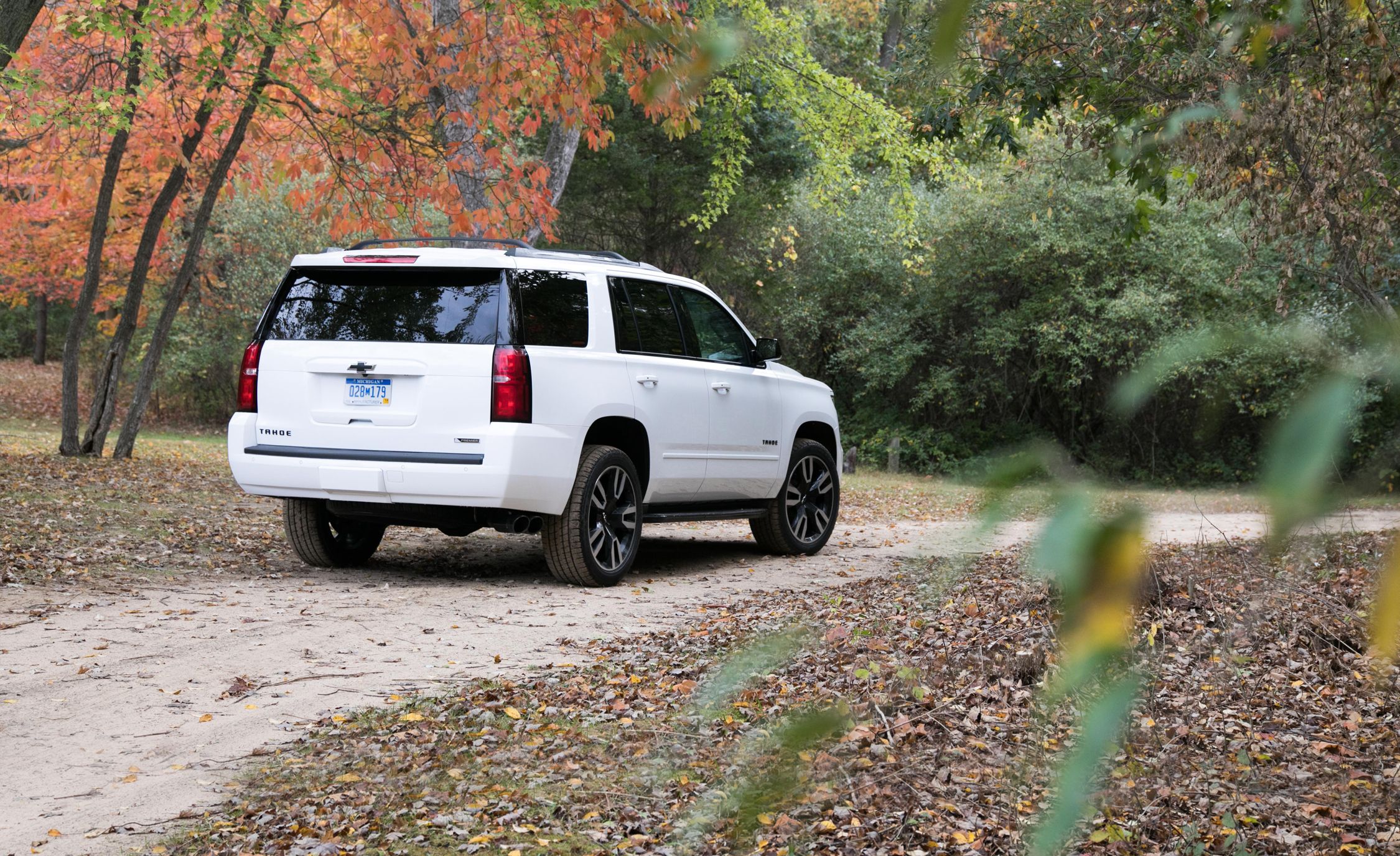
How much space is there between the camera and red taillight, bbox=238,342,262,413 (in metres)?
8.69

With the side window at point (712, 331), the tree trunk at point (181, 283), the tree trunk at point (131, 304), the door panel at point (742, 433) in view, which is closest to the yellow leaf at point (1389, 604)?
the door panel at point (742, 433)

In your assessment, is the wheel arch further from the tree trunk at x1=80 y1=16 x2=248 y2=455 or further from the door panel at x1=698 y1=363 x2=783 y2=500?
the tree trunk at x1=80 y1=16 x2=248 y2=455

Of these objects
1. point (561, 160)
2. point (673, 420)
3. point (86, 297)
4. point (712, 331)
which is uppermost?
point (561, 160)

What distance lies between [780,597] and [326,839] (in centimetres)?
487

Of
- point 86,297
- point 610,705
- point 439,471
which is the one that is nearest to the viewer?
point 610,705

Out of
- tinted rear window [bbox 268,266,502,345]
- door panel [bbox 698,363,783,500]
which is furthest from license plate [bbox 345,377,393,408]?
door panel [bbox 698,363,783,500]

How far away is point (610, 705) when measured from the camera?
539 cm

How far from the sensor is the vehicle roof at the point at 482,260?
8453 millimetres

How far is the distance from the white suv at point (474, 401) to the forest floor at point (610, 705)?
628 mm

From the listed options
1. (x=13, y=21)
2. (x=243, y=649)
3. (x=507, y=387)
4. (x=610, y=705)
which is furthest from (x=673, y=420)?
(x=13, y=21)

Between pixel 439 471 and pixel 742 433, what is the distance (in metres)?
2.74

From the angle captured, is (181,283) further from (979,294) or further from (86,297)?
(979,294)

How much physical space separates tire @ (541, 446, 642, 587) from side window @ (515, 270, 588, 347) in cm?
76

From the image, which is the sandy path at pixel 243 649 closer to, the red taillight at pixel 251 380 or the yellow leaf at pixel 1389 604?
the yellow leaf at pixel 1389 604
